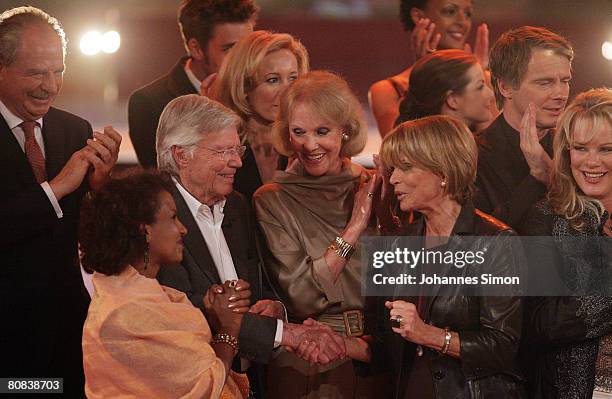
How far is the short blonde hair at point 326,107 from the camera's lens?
3615mm

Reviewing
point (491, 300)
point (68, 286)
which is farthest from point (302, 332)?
point (68, 286)

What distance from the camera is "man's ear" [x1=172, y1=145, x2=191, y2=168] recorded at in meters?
3.45

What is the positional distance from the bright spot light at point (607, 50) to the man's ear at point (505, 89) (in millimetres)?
456

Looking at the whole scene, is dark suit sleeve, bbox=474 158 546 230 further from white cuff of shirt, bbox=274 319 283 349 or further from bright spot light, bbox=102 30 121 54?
bright spot light, bbox=102 30 121 54

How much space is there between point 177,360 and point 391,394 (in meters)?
1.00

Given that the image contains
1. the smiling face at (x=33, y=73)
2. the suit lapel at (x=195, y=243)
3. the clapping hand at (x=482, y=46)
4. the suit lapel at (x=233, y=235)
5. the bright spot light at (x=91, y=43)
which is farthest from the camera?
the clapping hand at (x=482, y=46)

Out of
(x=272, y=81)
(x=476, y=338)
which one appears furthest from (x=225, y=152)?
(x=476, y=338)

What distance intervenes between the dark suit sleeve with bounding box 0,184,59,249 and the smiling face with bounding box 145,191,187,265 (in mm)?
756

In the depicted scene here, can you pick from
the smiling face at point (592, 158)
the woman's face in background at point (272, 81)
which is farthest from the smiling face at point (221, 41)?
the smiling face at point (592, 158)

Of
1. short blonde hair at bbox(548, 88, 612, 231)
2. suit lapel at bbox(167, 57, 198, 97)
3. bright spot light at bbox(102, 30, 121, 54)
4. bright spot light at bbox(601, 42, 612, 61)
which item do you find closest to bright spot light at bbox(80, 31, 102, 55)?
bright spot light at bbox(102, 30, 121, 54)

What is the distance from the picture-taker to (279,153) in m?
3.83

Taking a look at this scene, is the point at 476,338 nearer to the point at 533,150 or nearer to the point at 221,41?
the point at 533,150

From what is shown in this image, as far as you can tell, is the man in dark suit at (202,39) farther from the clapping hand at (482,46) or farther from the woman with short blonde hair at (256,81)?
the clapping hand at (482,46)

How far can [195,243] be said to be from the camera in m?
3.47
